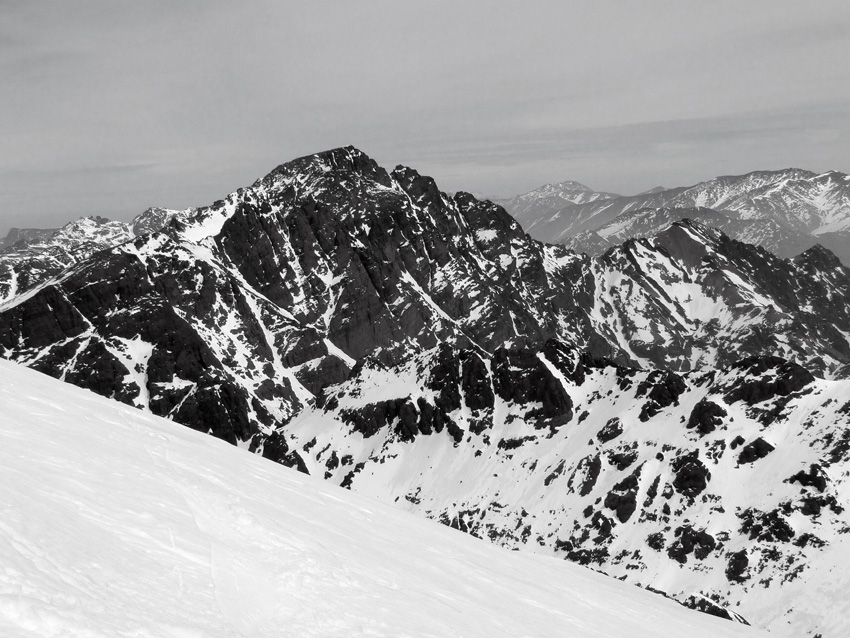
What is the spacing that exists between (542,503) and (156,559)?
516 ft

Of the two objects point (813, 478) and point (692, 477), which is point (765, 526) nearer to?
point (813, 478)

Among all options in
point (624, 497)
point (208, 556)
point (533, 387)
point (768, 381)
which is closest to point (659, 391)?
point (768, 381)

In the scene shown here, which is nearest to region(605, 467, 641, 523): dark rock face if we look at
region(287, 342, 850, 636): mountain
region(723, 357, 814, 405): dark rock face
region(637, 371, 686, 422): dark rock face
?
region(287, 342, 850, 636): mountain

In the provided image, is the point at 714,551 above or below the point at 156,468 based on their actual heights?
below

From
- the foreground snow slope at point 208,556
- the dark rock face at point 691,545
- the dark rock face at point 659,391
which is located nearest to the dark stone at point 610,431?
the dark rock face at point 659,391

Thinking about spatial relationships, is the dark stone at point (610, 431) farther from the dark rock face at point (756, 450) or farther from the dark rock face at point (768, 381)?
the dark rock face at point (756, 450)

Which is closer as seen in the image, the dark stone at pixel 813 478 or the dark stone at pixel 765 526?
the dark stone at pixel 765 526

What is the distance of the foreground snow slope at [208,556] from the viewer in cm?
1027

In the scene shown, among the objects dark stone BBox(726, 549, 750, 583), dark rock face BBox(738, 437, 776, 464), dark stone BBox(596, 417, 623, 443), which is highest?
dark rock face BBox(738, 437, 776, 464)

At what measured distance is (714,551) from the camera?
13438 centimetres

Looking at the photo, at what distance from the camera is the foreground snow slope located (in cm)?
1027

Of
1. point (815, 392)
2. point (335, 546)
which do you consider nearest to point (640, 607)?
point (335, 546)

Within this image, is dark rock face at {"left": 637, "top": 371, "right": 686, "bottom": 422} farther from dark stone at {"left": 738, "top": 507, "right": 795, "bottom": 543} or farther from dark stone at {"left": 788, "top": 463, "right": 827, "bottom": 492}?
dark stone at {"left": 788, "top": 463, "right": 827, "bottom": 492}

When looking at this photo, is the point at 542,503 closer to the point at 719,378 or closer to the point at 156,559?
the point at 719,378
